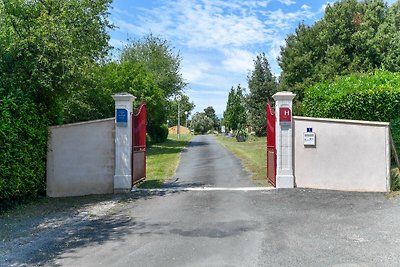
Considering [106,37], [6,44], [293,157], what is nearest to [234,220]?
[293,157]

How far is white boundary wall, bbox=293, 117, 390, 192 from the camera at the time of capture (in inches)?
368

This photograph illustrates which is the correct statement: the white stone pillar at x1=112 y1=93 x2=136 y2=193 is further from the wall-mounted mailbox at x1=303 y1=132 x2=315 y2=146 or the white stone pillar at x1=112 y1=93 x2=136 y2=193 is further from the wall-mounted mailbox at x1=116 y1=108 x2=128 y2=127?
the wall-mounted mailbox at x1=303 y1=132 x2=315 y2=146

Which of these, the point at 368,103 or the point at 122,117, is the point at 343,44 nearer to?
the point at 368,103

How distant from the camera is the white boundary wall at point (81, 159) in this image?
9.70 m

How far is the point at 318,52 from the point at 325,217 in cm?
2495

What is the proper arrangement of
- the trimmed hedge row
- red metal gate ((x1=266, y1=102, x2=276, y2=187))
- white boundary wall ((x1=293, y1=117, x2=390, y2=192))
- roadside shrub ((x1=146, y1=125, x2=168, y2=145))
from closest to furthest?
white boundary wall ((x1=293, y1=117, x2=390, y2=192)) < red metal gate ((x1=266, y1=102, x2=276, y2=187)) < the trimmed hedge row < roadside shrub ((x1=146, y1=125, x2=168, y2=145))

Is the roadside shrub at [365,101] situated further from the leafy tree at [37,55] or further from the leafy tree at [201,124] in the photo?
the leafy tree at [201,124]

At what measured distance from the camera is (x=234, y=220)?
6926 millimetres

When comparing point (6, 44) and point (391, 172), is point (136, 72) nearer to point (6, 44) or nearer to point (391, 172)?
point (6, 44)

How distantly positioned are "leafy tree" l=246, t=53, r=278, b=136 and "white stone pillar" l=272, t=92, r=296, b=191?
2817cm

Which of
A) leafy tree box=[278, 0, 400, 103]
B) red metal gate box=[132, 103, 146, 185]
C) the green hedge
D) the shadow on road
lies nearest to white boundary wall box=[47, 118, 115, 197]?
the green hedge

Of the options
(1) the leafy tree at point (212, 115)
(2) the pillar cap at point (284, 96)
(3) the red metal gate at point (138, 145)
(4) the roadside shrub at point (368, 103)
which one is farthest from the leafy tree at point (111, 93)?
(1) the leafy tree at point (212, 115)

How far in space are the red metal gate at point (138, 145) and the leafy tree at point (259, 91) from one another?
27553mm

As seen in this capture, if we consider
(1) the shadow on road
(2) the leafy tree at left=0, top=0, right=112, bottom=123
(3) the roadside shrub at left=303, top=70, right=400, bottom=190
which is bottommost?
(1) the shadow on road
